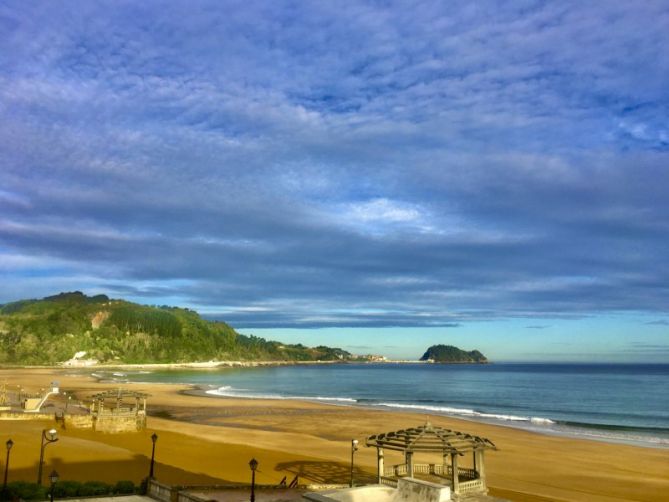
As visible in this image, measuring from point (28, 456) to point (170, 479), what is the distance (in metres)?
8.85

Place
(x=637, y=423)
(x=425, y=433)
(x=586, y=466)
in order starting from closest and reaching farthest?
(x=425, y=433) → (x=586, y=466) → (x=637, y=423)

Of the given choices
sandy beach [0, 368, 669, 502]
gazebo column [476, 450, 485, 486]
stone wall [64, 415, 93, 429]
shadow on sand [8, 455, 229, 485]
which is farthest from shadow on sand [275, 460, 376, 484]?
stone wall [64, 415, 93, 429]

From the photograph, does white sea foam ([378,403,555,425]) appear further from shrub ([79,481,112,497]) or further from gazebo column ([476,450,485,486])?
shrub ([79,481,112,497])

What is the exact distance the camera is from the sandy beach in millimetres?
26453

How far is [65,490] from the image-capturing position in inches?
741

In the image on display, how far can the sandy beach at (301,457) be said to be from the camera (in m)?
26.5

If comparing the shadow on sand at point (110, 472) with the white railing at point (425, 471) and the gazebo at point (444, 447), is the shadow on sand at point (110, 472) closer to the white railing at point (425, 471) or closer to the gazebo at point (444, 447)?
the white railing at point (425, 471)

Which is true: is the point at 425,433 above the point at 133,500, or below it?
above

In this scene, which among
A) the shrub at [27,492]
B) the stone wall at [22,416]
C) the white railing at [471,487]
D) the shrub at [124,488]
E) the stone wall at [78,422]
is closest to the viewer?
the white railing at [471,487]

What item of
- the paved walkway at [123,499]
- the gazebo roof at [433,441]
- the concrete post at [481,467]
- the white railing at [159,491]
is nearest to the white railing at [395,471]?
the gazebo roof at [433,441]

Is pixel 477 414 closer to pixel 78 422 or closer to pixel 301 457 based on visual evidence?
pixel 301 457

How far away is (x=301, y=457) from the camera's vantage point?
32.8 metres

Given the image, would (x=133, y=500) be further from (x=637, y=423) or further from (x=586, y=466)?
(x=637, y=423)

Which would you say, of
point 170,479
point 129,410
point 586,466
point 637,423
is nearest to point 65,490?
point 170,479
